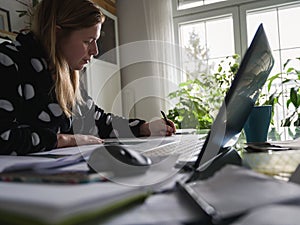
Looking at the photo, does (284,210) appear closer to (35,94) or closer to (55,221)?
(55,221)

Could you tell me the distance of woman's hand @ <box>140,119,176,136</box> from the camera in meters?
1.23

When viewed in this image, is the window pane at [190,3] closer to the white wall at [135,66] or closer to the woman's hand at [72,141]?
the white wall at [135,66]

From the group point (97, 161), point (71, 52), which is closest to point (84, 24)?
point (71, 52)

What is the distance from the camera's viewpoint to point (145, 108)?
318 cm

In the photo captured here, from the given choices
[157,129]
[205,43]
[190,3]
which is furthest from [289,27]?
[157,129]

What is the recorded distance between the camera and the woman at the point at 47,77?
79 centimetres

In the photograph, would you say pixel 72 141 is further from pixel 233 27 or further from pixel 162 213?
pixel 233 27

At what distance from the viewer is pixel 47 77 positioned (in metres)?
1.01

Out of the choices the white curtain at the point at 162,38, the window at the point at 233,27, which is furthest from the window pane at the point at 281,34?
the white curtain at the point at 162,38

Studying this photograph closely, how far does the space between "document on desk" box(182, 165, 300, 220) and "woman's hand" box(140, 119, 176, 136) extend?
2.92 feet

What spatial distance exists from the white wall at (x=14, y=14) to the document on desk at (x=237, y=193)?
2125mm

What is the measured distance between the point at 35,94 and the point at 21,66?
0.34 ft

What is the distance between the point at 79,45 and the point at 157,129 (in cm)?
48

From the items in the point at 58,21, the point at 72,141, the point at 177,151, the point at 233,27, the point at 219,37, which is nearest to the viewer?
the point at 177,151
